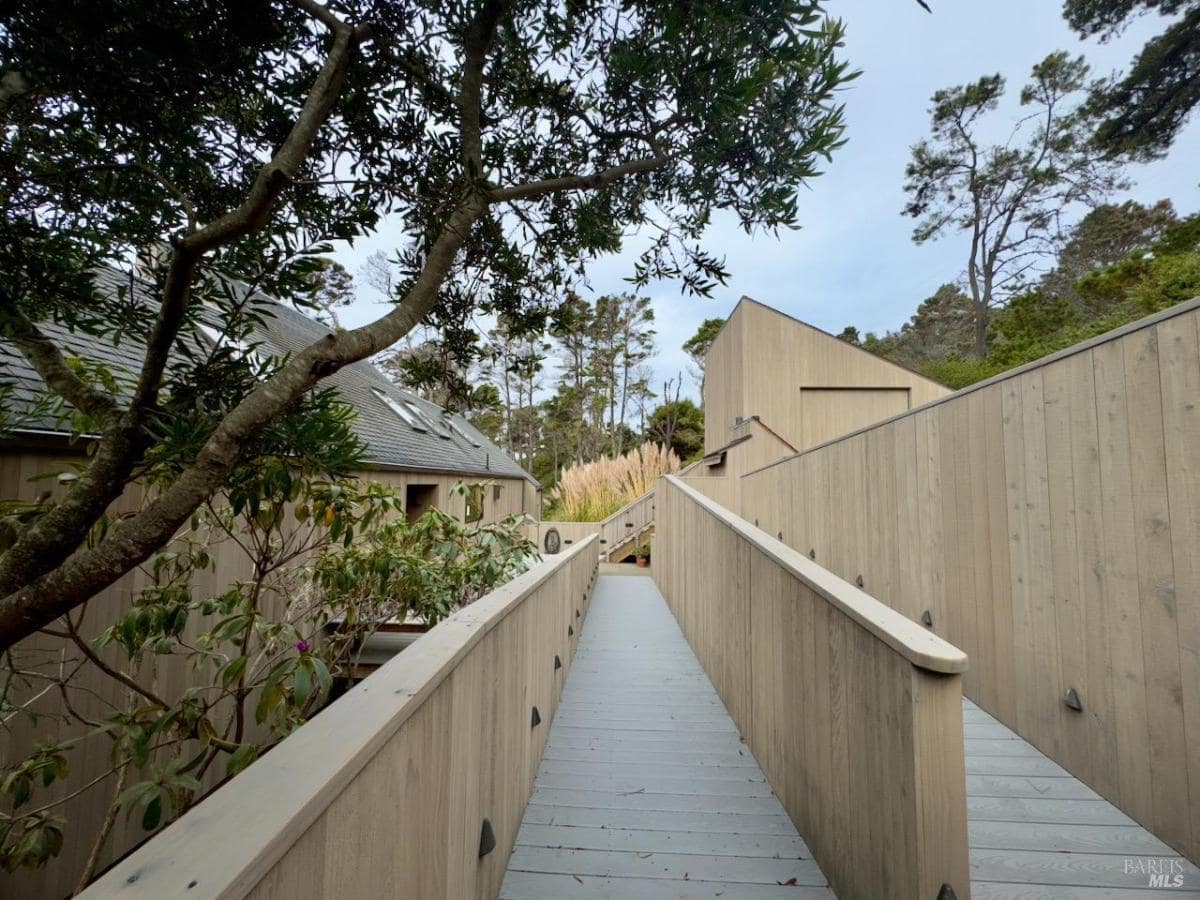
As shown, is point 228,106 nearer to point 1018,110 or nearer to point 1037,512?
point 1037,512

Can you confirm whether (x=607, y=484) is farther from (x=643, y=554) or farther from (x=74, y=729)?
(x=74, y=729)

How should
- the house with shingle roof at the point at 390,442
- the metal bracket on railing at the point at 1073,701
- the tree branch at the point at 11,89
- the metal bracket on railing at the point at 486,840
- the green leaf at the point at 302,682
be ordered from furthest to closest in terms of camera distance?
1. the house with shingle roof at the point at 390,442
2. the metal bracket on railing at the point at 1073,701
3. the metal bracket on railing at the point at 486,840
4. the green leaf at the point at 302,682
5. the tree branch at the point at 11,89

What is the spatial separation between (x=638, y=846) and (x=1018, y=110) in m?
18.9

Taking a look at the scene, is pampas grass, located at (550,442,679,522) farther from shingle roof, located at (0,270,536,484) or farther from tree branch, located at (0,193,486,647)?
tree branch, located at (0,193,486,647)

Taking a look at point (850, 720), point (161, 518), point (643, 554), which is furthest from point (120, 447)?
point (643, 554)

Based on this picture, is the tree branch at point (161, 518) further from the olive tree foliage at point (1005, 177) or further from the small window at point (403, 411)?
the olive tree foliage at point (1005, 177)

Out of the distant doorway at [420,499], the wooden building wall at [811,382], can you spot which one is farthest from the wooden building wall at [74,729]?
the wooden building wall at [811,382]

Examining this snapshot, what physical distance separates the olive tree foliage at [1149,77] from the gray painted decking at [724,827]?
34.5 feet

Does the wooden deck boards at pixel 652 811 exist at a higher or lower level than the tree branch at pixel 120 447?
lower

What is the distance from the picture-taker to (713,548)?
3.38m

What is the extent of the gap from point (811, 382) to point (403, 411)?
849 cm

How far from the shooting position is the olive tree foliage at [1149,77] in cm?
703

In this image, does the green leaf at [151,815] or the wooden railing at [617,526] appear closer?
the green leaf at [151,815]

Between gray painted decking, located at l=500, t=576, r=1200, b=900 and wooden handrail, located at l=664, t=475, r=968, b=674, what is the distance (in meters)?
0.68
